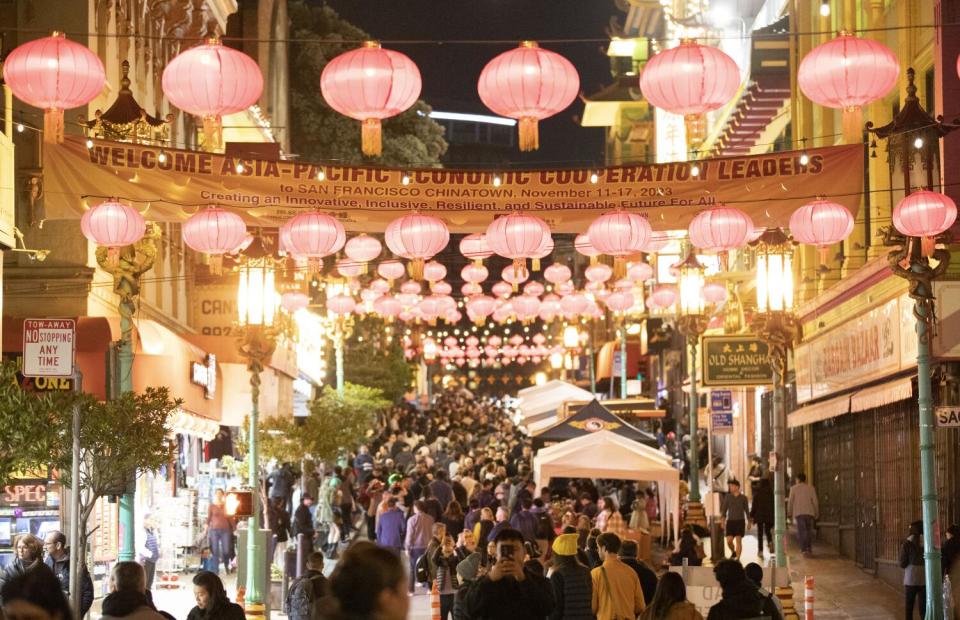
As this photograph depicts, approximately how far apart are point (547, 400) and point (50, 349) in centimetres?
3210

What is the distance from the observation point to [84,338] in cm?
2338

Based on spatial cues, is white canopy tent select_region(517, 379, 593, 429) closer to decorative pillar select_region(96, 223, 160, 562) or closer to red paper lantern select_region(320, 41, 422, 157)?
decorative pillar select_region(96, 223, 160, 562)

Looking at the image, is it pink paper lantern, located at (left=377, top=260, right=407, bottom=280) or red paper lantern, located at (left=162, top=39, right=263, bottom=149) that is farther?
pink paper lantern, located at (left=377, top=260, right=407, bottom=280)

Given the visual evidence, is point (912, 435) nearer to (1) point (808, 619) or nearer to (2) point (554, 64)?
(1) point (808, 619)

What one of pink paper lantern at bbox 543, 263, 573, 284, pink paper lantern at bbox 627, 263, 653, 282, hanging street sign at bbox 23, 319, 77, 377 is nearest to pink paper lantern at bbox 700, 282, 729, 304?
pink paper lantern at bbox 627, 263, 653, 282

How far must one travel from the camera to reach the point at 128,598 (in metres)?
8.67

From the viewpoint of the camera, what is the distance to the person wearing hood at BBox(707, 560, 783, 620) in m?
10.1

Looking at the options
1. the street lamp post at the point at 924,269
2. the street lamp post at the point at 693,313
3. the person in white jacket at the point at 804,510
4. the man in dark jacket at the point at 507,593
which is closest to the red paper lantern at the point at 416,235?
the street lamp post at the point at 924,269

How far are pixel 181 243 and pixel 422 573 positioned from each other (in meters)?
15.2

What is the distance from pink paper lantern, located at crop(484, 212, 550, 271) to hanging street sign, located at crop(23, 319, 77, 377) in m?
7.54

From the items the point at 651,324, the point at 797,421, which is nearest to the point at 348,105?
the point at 797,421

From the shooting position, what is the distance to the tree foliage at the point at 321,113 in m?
55.2

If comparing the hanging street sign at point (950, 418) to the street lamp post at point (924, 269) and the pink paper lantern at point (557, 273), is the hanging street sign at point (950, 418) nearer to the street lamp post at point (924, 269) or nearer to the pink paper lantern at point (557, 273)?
the street lamp post at point (924, 269)

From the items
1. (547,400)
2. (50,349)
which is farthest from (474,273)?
(50,349)
